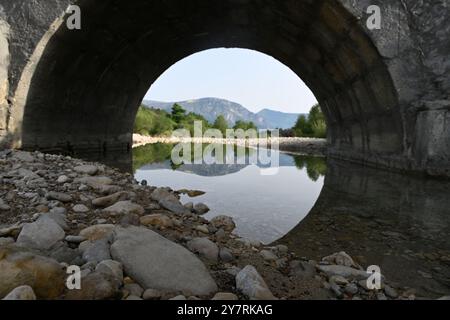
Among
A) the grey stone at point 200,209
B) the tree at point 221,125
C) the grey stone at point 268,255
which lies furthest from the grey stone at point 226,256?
the tree at point 221,125

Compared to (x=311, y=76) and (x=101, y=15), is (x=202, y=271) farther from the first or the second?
(x=311, y=76)

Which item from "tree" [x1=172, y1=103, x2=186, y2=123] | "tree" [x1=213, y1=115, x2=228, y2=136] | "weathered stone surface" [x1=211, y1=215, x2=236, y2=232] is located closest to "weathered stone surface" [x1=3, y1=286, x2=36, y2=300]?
"weathered stone surface" [x1=211, y1=215, x2=236, y2=232]

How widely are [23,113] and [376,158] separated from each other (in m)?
8.48

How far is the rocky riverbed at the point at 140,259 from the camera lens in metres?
1.68

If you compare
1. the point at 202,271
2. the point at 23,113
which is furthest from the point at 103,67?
the point at 202,271

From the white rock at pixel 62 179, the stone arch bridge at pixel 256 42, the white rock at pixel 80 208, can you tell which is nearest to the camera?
the white rock at pixel 80 208

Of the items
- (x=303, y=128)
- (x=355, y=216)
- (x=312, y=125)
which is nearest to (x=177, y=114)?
(x=303, y=128)

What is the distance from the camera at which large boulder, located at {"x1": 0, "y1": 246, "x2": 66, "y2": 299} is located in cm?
158

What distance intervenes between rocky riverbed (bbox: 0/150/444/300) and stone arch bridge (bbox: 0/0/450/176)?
411cm

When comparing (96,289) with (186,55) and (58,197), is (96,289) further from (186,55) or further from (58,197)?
(186,55)

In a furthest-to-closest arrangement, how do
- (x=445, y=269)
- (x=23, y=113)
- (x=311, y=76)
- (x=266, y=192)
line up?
(x=311, y=76)
(x=23, y=113)
(x=266, y=192)
(x=445, y=269)

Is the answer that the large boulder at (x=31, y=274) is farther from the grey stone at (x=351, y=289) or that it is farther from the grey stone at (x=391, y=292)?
the grey stone at (x=391, y=292)

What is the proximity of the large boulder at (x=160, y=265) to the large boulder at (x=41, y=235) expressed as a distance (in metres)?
0.42

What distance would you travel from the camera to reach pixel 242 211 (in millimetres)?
4395
